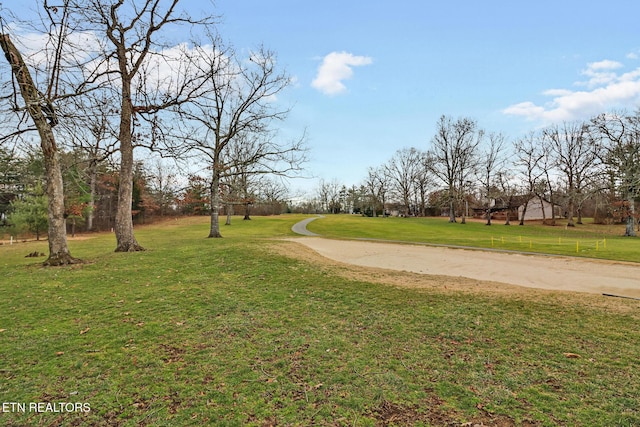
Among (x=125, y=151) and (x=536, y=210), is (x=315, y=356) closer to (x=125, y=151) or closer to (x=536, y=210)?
(x=125, y=151)

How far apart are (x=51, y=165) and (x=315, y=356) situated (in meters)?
9.81

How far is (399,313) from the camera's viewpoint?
5621 millimetres

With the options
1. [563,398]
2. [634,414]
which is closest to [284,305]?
[563,398]

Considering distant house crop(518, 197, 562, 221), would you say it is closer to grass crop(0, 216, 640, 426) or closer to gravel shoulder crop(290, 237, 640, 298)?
gravel shoulder crop(290, 237, 640, 298)

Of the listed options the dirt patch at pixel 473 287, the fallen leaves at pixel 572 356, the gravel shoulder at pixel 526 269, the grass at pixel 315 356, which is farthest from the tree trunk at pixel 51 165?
the fallen leaves at pixel 572 356

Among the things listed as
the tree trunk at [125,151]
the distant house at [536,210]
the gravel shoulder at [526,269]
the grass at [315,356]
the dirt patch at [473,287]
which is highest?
the tree trunk at [125,151]

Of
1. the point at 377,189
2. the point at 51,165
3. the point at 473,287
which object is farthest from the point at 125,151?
the point at 377,189

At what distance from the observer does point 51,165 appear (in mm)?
9078

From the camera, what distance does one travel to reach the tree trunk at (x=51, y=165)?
8281mm

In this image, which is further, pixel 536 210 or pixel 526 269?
pixel 536 210

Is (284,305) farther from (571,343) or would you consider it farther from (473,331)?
(571,343)

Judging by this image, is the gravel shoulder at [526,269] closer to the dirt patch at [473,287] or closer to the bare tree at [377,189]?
the dirt patch at [473,287]

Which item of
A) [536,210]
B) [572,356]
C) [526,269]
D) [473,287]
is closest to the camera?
[572,356]

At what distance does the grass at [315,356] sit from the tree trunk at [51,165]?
2.48m
